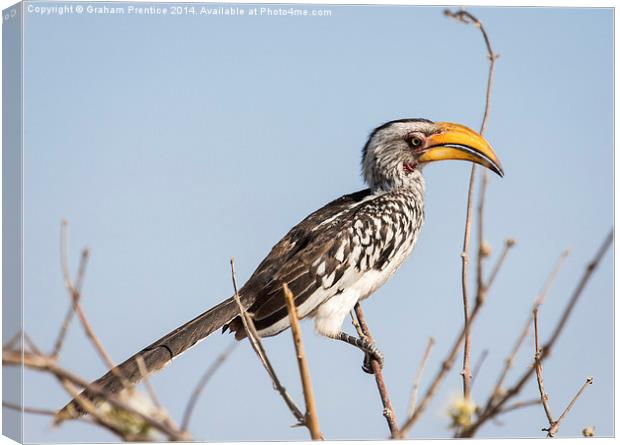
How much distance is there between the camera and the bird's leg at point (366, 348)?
463cm

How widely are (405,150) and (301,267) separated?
1208 millimetres

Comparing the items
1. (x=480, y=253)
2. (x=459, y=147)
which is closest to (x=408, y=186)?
(x=459, y=147)

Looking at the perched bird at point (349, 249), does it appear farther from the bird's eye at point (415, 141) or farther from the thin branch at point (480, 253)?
the thin branch at point (480, 253)

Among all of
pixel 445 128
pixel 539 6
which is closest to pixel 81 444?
pixel 445 128

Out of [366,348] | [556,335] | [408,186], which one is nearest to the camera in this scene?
[556,335]

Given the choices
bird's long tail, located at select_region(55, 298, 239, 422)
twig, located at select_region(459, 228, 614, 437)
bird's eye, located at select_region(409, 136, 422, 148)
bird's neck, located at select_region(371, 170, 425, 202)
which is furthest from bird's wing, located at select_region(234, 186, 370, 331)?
twig, located at select_region(459, 228, 614, 437)

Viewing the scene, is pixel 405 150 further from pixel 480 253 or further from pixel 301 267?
pixel 480 253

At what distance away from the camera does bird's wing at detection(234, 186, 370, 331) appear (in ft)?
15.2

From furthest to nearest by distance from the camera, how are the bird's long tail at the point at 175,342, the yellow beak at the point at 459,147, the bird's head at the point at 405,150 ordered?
the bird's head at the point at 405,150, the yellow beak at the point at 459,147, the bird's long tail at the point at 175,342

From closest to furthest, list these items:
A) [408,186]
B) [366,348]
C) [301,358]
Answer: [301,358]
[366,348]
[408,186]

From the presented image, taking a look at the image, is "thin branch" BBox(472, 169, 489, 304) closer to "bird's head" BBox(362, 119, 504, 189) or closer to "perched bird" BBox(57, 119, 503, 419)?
"perched bird" BBox(57, 119, 503, 419)

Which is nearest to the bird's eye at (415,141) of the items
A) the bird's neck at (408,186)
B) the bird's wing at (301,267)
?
the bird's neck at (408,186)

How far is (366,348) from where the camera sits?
4.72 m

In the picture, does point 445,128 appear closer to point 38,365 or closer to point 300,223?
point 300,223
